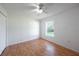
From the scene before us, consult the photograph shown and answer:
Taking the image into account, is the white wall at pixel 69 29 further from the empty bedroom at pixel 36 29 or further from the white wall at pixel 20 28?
the white wall at pixel 20 28

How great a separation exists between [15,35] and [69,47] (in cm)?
341

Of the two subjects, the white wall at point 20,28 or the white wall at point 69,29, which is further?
the white wall at point 20,28

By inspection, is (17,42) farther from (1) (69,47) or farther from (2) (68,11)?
(2) (68,11)

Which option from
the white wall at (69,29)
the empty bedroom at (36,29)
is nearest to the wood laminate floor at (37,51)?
the empty bedroom at (36,29)

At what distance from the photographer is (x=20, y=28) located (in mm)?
5004

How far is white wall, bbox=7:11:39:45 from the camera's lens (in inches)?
168

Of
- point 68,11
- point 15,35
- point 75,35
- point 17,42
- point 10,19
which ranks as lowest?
point 17,42

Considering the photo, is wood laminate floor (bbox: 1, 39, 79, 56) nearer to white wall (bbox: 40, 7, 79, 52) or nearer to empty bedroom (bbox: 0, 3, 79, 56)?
empty bedroom (bbox: 0, 3, 79, 56)

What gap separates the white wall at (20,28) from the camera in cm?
427

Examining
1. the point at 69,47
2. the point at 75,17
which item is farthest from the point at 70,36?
the point at 75,17

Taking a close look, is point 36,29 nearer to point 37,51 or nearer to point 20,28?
point 20,28

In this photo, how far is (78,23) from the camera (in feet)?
9.94

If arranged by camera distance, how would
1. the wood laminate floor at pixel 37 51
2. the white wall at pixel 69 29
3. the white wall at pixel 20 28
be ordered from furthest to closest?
the white wall at pixel 20 28
the white wall at pixel 69 29
the wood laminate floor at pixel 37 51

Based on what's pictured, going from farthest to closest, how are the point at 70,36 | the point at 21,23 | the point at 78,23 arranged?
the point at 21,23, the point at 70,36, the point at 78,23
